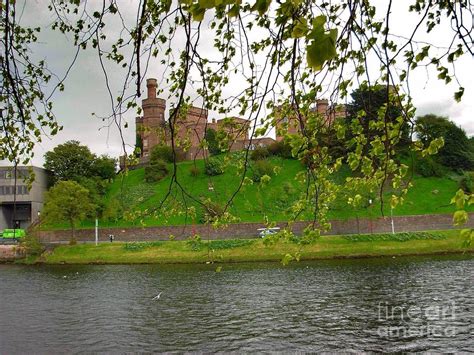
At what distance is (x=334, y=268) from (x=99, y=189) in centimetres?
4825

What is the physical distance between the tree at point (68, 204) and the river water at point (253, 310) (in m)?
20.9

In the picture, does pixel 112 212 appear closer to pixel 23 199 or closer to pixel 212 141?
pixel 212 141

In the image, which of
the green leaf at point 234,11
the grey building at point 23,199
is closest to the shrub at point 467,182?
the green leaf at point 234,11

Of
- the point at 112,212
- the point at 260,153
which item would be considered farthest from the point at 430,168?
the point at 112,212

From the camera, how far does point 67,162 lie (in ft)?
259

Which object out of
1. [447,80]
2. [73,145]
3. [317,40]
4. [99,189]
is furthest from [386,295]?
[73,145]

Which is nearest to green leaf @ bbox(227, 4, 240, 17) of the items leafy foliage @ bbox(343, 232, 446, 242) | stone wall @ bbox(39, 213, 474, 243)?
stone wall @ bbox(39, 213, 474, 243)

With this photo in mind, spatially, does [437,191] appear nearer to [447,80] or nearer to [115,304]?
[115,304]

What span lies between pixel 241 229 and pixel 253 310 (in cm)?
3325

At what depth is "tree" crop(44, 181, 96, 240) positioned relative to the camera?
53094mm

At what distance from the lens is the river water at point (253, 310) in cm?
1499

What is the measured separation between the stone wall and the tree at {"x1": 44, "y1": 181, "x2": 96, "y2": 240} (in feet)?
15.1

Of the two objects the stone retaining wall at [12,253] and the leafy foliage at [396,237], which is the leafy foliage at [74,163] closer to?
the stone retaining wall at [12,253]

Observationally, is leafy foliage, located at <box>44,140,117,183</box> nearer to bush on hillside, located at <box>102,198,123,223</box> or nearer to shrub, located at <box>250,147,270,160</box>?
bush on hillside, located at <box>102,198,123,223</box>
